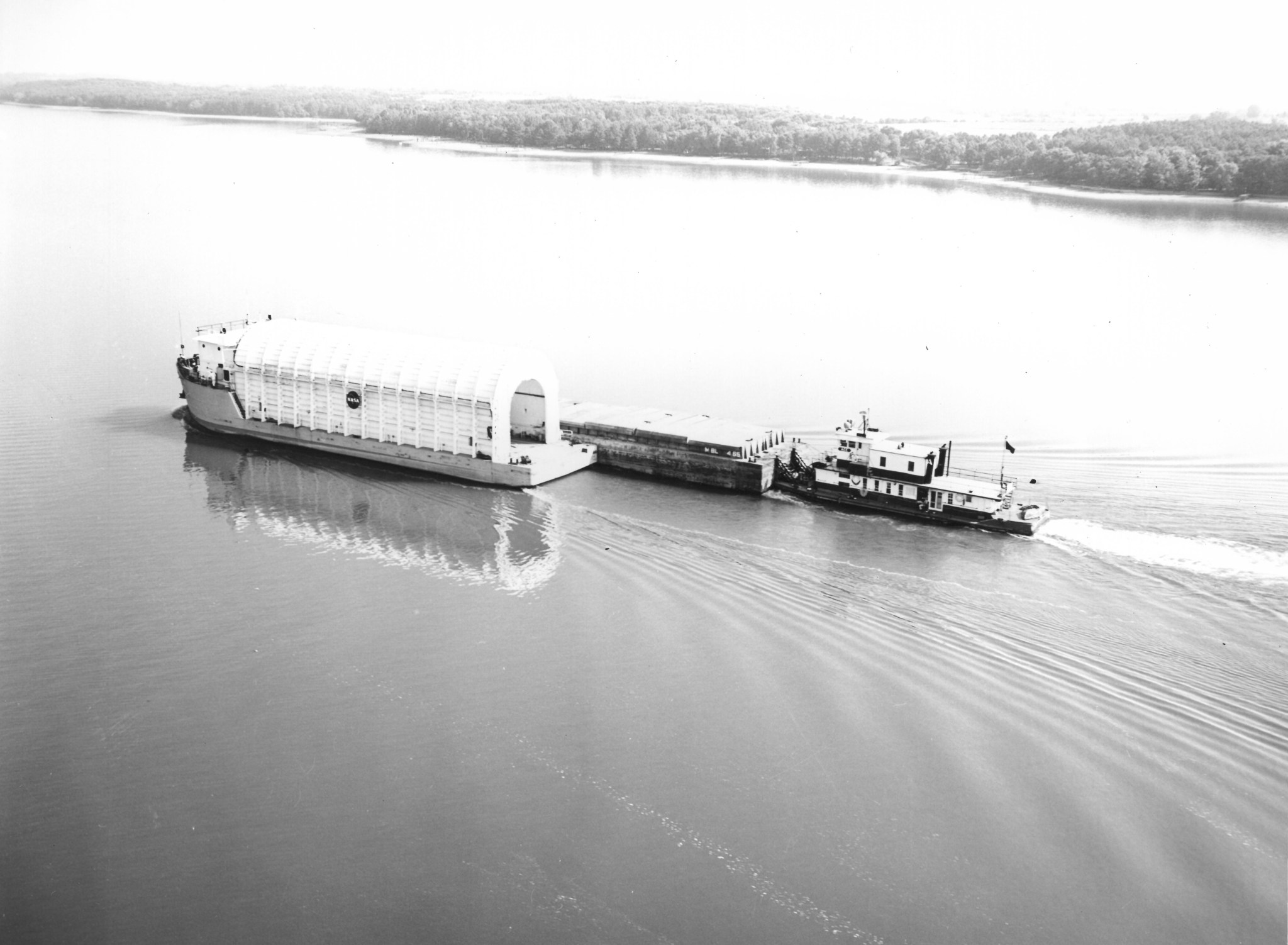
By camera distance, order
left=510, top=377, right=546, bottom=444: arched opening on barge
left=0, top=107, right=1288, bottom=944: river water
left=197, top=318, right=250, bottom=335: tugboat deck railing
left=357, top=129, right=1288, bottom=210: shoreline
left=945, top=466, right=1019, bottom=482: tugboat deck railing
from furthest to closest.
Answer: left=357, top=129, right=1288, bottom=210: shoreline → left=197, top=318, right=250, bottom=335: tugboat deck railing → left=510, top=377, right=546, bottom=444: arched opening on barge → left=945, top=466, right=1019, bottom=482: tugboat deck railing → left=0, top=107, right=1288, bottom=944: river water

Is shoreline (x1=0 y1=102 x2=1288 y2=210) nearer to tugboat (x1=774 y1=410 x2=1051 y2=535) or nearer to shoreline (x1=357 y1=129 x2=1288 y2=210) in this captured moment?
shoreline (x1=357 y1=129 x2=1288 y2=210)

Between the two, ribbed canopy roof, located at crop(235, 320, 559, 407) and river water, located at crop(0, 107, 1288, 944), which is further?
ribbed canopy roof, located at crop(235, 320, 559, 407)

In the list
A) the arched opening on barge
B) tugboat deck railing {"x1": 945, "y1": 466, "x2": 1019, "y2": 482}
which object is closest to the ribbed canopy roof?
Result: the arched opening on barge

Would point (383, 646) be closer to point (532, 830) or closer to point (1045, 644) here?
point (532, 830)

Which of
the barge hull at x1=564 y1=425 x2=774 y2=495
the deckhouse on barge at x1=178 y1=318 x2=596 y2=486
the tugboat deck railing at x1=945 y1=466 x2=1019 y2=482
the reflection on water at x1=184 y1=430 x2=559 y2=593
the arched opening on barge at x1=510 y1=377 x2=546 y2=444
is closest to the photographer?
the reflection on water at x1=184 y1=430 x2=559 y2=593

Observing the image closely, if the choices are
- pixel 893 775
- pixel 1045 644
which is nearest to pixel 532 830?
pixel 893 775

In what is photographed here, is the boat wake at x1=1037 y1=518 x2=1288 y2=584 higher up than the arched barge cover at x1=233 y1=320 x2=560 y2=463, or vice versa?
the arched barge cover at x1=233 y1=320 x2=560 y2=463

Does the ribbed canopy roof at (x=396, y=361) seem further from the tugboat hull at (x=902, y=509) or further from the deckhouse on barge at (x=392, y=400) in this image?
the tugboat hull at (x=902, y=509)

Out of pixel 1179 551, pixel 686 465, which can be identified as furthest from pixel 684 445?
pixel 1179 551
